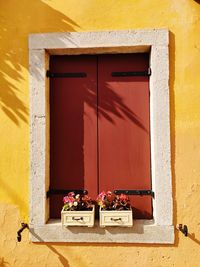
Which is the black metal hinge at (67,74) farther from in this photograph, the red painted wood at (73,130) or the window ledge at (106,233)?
the window ledge at (106,233)

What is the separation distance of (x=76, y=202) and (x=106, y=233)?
52 centimetres

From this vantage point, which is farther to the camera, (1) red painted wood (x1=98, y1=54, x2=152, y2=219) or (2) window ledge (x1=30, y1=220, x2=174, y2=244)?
(1) red painted wood (x1=98, y1=54, x2=152, y2=219)

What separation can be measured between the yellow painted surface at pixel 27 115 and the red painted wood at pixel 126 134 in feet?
1.23

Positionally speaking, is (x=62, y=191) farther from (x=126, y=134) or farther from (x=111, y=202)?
(x=126, y=134)

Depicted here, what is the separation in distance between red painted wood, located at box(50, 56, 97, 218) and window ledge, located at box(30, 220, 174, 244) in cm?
30

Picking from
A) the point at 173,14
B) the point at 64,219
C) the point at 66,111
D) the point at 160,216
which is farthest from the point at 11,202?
the point at 173,14

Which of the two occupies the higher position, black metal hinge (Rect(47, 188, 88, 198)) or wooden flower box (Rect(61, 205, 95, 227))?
black metal hinge (Rect(47, 188, 88, 198))

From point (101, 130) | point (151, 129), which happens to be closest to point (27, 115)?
point (101, 130)

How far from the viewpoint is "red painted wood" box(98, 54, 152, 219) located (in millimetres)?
3861

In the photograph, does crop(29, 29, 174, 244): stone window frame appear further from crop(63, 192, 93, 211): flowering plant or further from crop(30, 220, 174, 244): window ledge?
crop(63, 192, 93, 211): flowering plant

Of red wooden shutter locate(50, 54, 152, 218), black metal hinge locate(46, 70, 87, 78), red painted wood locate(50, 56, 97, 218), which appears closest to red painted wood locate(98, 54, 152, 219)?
red wooden shutter locate(50, 54, 152, 218)

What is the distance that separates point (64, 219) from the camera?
3.60 metres

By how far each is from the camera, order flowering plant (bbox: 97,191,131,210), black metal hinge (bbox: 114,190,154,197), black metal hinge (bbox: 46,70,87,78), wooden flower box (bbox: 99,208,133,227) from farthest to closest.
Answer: black metal hinge (bbox: 46,70,87,78)
black metal hinge (bbox: 114,190,154,197)
flowering plant (bbox: 97,191,131,210)
wooden flower box (bbox: 99,208,133,227)

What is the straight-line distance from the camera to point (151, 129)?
12.6 ft
